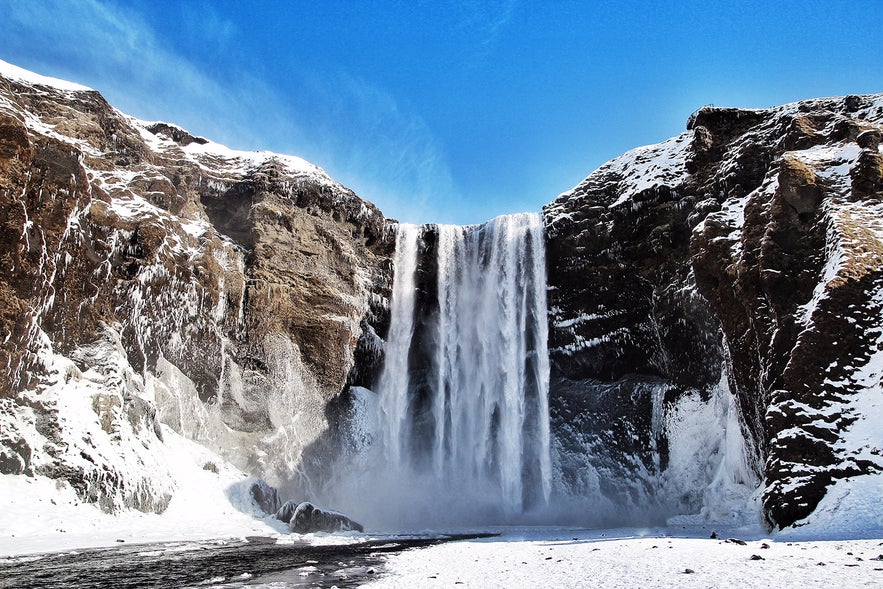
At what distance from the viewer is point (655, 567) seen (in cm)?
1059

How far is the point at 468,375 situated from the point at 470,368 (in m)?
0.48

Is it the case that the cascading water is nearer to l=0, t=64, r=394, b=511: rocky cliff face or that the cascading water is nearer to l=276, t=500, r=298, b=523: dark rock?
l=0, t=64, r=394, b=511: rocky cliff face

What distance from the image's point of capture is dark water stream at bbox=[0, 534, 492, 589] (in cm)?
1162

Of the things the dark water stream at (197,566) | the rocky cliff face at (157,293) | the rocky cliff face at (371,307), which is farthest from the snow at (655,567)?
the rocky cliff face at (157,293)


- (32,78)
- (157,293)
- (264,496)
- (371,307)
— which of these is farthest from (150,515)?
(32,78)

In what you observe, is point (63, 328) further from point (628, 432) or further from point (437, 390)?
point (628, 432)

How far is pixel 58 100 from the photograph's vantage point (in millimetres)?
33594

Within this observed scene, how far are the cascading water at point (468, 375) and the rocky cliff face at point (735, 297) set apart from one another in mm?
1778

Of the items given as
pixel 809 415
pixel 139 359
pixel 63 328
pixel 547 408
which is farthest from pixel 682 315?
pixel 63 328

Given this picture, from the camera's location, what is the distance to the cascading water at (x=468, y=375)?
122 feet

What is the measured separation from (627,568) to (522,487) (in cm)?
2723

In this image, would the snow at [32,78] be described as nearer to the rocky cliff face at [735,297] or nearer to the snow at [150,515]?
the snow at [150,515]

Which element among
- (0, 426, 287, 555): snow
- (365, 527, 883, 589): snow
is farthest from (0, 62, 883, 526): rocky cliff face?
(365, 527, 883, 589): snow

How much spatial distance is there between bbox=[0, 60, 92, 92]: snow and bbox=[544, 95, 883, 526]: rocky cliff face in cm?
2956
